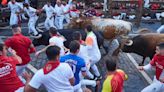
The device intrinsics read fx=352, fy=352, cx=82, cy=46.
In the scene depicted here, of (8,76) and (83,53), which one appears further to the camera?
(83,53)

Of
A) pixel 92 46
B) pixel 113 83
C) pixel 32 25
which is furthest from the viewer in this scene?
pixel 32 25

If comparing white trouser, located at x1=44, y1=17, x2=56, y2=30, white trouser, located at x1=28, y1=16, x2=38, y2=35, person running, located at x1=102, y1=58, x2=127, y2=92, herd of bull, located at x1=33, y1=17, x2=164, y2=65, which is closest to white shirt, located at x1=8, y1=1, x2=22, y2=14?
white trouser, located at x1=28, y1=16, x2=38, y2=35

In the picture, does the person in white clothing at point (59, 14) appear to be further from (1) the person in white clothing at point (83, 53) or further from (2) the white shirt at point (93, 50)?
(1) the person in white clothing at point (83, 53)

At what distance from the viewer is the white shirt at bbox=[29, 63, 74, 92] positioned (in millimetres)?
5406

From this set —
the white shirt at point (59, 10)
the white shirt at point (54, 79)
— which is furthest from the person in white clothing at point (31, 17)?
the white shirt at point (54, 79)

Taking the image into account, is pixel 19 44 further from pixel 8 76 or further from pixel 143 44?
pixel 143 44

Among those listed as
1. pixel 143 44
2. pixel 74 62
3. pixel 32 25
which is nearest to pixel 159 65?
pixel 74 62

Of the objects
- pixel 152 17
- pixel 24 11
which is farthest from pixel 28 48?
pixel 152 17

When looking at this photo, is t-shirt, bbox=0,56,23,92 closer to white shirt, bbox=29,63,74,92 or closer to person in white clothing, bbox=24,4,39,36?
white shirt, bbox=29,63,74,92

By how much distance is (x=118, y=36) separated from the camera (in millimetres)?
13219

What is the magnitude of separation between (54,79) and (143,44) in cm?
602

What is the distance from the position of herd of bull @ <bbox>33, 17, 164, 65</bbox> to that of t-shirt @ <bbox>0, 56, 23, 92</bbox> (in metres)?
5.18

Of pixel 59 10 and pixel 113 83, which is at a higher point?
pixel 113 83

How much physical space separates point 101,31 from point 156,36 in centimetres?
250
